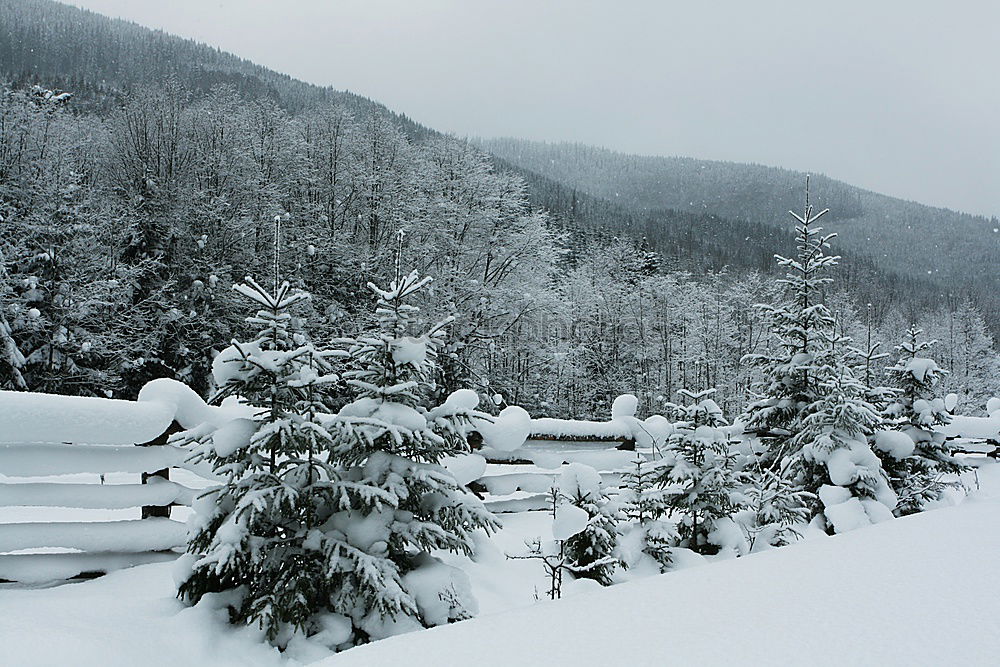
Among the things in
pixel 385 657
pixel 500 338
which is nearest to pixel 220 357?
pixel 385 657

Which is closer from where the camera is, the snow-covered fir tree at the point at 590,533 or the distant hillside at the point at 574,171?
the snow-covered fir tree at the point at 590,533

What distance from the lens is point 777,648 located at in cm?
167

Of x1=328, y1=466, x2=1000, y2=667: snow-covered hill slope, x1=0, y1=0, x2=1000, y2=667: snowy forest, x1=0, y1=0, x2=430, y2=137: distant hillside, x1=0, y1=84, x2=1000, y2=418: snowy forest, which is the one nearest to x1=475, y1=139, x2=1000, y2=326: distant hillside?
x1=0, y1=0, x2=430, y2=137: distant hillside

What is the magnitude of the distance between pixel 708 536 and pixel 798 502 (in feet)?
6.17

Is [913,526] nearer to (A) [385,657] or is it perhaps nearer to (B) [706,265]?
(A) [385,657]

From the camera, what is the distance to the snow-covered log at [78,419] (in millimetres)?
3916

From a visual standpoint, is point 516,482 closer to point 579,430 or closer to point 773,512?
point 579,430

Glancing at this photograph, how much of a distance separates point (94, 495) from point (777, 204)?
10824 centimetres

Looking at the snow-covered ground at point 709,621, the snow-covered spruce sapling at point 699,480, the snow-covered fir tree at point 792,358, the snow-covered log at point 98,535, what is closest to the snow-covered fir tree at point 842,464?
the snow-covered fir tree at point 792,358

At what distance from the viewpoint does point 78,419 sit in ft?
13.6

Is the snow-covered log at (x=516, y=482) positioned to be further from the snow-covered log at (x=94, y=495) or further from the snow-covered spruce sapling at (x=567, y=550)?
the snow-covered log at (x=94, y=495)

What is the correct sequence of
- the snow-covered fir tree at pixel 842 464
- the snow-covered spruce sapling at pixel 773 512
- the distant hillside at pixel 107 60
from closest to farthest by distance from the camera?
the snow-covered spruce sapling at pixel 773 512 → the snow-covered fir tree at pixel 842 464 → the distant hillside at pixel 107 60

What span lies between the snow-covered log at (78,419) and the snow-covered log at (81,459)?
0.53 ft

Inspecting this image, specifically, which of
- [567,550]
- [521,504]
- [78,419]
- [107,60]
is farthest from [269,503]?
[107,60]
